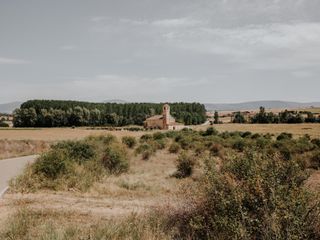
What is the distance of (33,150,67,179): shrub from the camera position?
20314 mm

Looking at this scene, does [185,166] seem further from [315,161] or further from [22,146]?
[22,146]

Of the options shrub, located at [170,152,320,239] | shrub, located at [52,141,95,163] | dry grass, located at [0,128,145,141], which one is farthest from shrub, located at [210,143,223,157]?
shrub, located at [170,152,320,239]

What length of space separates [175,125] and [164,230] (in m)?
117

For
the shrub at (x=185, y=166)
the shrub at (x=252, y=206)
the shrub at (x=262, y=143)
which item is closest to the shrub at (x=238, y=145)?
the shrub at (x=262, y=143)

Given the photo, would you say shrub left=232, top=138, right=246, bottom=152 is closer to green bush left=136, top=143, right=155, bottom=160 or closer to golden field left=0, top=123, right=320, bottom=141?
green bush left=136, top=143, right=155, bottom=160

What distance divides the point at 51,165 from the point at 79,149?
24.3 ft

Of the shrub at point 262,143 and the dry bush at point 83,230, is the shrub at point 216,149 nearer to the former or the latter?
the shrub at point 262,143

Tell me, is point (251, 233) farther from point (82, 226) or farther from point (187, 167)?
point (187, 167)

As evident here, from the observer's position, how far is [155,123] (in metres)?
133

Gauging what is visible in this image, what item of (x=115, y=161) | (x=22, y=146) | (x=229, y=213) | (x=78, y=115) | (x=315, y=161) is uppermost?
(x=229, y=213)

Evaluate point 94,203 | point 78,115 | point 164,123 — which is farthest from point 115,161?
point 78,115

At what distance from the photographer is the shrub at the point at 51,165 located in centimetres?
2031

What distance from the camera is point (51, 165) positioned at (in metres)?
20.5

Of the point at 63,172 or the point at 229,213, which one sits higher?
the point at 229,213
